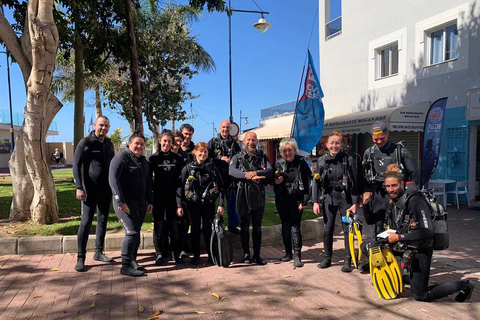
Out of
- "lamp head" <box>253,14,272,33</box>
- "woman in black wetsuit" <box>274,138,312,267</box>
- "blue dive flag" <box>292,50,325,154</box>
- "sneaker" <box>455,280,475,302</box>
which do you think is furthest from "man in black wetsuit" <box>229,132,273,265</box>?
"lamp head" <box>253,14,272,33</box>

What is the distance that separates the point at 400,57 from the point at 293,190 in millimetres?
9363

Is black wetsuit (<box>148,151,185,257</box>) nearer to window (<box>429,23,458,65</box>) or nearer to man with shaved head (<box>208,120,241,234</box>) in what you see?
man with shaved head (<box>208,120,241,234</box>)

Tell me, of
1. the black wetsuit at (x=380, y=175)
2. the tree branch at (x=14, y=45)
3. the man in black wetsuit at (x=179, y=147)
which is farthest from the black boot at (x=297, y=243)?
the tree branch at (x=14, y=45)

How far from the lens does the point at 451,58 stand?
411 inches

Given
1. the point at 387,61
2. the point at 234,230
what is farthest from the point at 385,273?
the point at 387,61

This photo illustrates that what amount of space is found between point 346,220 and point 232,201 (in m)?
2.02

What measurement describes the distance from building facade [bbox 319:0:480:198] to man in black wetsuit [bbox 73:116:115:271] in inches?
329

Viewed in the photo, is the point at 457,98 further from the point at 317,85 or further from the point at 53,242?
the point at 53,242

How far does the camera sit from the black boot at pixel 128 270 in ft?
14.8

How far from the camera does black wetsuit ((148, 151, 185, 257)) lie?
4969 millimetres

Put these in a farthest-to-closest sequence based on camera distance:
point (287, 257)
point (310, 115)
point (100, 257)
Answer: point (310, 115)
point (287, 257)
point (100, 257)

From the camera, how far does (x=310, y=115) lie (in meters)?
9.02

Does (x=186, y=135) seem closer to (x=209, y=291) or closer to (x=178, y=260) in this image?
(x=178, y=260)

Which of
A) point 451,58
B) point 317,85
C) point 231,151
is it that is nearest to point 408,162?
point 231,151
